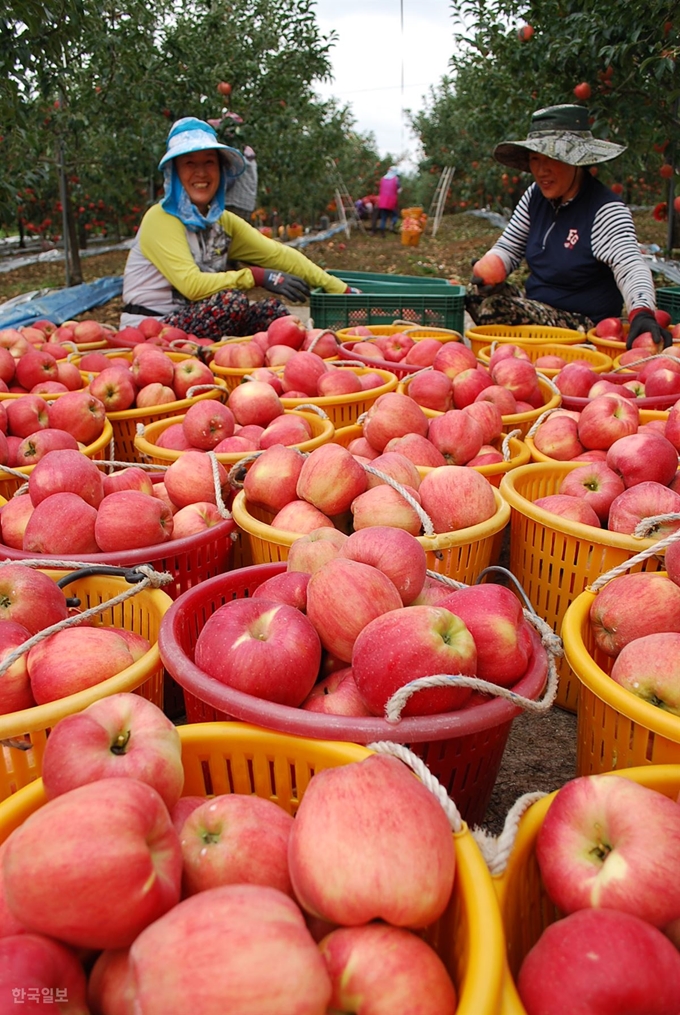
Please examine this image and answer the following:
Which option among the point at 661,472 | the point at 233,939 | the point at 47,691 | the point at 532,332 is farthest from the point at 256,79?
the point at 233,939

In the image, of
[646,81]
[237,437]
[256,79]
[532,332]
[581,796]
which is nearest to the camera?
[581,796]

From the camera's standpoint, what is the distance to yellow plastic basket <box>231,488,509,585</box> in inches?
83.9

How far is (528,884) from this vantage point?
46.4 inches

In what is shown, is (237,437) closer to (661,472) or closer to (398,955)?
(661,472)

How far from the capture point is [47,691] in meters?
1.61

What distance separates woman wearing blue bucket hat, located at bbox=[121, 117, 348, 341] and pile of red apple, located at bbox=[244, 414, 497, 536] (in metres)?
3.30

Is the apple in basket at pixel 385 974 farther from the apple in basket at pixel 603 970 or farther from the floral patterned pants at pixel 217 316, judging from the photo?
the floral patterned pants at pixel 217 316

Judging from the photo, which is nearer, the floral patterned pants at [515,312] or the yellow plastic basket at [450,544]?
the yellow plastic basket at [450,544]

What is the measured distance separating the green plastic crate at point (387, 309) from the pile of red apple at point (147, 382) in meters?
1.74

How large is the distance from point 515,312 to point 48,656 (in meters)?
4.53

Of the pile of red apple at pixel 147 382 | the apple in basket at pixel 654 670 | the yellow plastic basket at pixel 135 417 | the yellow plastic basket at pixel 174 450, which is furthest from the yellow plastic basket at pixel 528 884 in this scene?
the pile of red apple at pixel 147 382

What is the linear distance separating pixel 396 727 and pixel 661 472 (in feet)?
5.29

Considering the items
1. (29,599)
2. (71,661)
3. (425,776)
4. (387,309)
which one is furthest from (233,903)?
(387,309)

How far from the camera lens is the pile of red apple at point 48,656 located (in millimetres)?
1609
